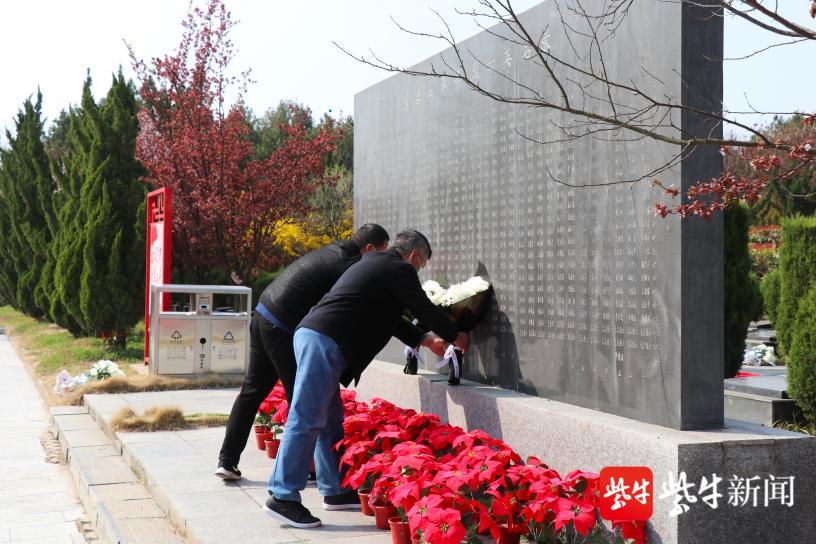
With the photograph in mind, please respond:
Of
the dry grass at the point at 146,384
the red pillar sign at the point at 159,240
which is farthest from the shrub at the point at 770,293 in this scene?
the red pillar sign at the point at 159,240

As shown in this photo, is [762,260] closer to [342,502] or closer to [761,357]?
[761,357]

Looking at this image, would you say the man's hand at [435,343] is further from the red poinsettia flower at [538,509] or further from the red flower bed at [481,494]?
the red poinsettia flower at [538,509]

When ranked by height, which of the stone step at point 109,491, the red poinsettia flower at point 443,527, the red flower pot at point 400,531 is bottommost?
the stone step at point 109,491

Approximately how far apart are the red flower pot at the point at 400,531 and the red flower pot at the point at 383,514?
1.14 ft

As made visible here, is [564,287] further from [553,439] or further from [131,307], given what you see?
[131,307]

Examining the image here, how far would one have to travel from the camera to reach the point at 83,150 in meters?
15.9

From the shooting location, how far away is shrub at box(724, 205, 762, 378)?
9641 mm

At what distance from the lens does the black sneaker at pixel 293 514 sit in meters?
4.47

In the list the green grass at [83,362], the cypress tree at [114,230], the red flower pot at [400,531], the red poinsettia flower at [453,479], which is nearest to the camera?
the red poinsettia flower at [453,479]

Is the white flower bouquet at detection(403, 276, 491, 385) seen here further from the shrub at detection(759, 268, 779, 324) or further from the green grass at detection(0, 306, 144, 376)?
the shrub at detection(759, 268, 779, 324)

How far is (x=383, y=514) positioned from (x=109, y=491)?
2331 millimetres

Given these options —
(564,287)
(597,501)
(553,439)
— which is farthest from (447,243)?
(597,501)

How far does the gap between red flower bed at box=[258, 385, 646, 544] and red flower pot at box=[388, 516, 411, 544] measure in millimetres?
49

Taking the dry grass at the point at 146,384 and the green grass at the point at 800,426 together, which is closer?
the green grass at the point at 800,426
